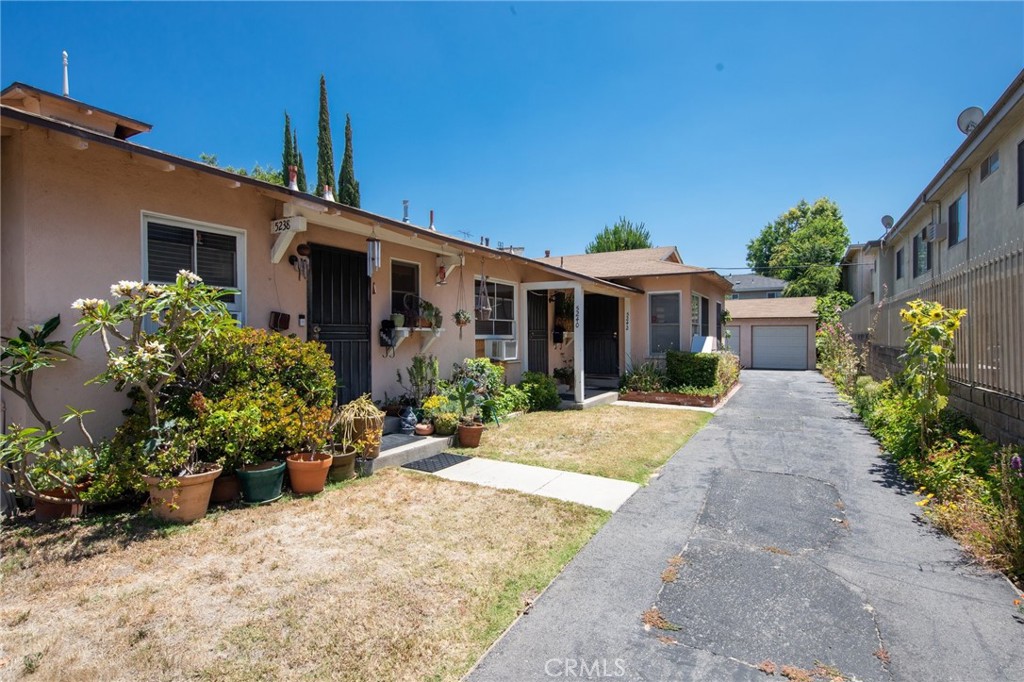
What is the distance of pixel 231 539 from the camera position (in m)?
3.90

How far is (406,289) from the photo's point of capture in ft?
27.4

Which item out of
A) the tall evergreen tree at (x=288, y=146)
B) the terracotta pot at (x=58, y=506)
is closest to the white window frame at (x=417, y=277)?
the terracotta pot at (x=58, y=506)

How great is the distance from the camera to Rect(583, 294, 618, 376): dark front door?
600 inches

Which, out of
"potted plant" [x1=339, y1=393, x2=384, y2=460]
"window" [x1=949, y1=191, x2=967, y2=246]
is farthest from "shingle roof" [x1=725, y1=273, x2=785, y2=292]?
"potted plant" [x1=339, y1=393, x2=384, y2=460]

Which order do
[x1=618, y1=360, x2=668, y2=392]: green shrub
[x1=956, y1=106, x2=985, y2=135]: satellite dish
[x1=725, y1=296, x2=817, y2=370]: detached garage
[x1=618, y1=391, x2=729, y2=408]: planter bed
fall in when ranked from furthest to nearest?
[x1=725, y1=296, x2=817, y2=370]: detached garage < [x1=618, y1=360, x2=668, y2=392]: green shrub < [x1=618, y1=391, x2=729, y2=408]: planter bed < [x1=956, y1=106, x2=985, y2=135]: satellite dish

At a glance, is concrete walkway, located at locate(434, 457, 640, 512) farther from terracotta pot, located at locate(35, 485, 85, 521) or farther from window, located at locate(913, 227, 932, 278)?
window, located at locate(913, 227, 932, 278)

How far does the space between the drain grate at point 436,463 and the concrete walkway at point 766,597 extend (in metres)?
2.44

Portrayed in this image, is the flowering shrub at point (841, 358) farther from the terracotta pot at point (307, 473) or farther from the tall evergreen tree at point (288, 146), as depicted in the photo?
the tall evergreen tree at point (288, 146)

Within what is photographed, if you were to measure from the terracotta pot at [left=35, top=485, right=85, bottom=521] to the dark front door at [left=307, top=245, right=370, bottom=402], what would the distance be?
115 inches

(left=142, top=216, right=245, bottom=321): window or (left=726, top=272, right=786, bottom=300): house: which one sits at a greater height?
(left=726, top=272, right=786, bottom=300): house

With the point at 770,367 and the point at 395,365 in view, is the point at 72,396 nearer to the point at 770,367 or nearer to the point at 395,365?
the point at 395,365

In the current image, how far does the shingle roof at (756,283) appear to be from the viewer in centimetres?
4094

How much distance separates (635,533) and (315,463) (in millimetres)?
3119

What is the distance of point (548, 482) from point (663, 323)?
1010 cm
